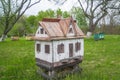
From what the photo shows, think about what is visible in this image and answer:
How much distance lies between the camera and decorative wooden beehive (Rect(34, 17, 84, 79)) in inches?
225

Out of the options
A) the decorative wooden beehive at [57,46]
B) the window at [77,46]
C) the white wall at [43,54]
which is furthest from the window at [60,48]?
the window at [77,46]

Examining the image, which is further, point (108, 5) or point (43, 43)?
point (108, 5)

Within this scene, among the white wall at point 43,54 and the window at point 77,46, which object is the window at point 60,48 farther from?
the window at point 77,46

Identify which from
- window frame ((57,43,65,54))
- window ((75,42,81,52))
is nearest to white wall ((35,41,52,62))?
window frame ((57,43,65,54))

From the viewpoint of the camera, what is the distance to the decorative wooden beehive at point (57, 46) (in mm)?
5715

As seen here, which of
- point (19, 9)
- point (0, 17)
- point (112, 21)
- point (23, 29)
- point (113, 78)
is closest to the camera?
point (113, 78)

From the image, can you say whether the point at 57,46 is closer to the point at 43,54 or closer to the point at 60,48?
the point at 60,48

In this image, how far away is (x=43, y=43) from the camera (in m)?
5.96

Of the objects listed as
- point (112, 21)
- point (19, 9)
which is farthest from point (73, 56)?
point (112, 21)

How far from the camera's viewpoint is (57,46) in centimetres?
579

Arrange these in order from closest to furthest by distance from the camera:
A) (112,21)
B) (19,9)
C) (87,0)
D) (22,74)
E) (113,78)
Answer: (113,78), (22,74), (19,9), (87,0), (112,21)

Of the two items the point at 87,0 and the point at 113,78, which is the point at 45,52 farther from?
the point at 87,0

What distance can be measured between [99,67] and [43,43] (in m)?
3.07

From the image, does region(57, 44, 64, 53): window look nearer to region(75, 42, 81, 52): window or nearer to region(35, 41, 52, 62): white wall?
region(35, 41, 52, 62): white wall
